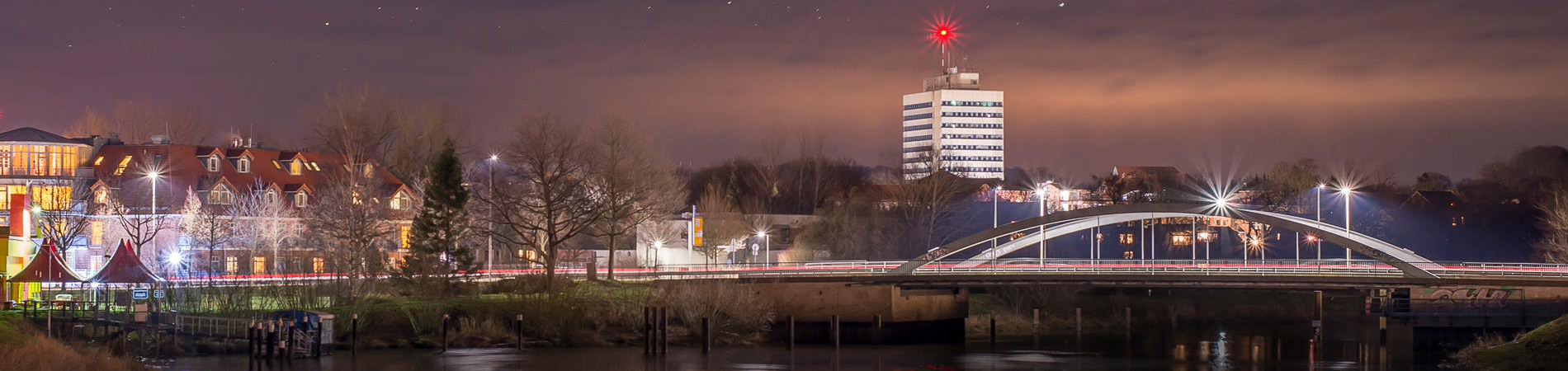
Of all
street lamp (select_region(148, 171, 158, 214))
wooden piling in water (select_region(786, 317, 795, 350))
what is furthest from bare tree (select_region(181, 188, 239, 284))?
wooden piling in water (select_region(786, 317, 795, 350))

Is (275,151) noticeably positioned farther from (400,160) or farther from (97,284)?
(97,284)

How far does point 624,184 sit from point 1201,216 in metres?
27.6

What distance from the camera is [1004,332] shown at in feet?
260

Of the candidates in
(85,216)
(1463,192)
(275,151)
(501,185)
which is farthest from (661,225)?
(1463,192)

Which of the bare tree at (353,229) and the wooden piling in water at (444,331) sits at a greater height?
the bare tree at (353,229)

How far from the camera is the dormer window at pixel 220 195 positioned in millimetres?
85250

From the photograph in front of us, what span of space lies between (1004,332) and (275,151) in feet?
142

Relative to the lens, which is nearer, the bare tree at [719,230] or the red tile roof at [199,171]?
the red tile roof at [199,171]

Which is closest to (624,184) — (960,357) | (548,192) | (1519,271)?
(548,192)

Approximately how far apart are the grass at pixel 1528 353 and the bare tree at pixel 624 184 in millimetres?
37003

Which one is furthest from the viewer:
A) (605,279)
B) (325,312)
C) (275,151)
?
(275,151)

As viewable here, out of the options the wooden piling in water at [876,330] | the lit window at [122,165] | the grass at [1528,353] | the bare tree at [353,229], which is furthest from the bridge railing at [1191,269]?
the lit window at [122,165]

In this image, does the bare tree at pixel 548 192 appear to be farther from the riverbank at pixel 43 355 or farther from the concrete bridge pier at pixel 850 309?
the riverbank at pixel 43 355

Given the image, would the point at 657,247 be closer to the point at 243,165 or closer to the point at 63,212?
the point at 243,165
